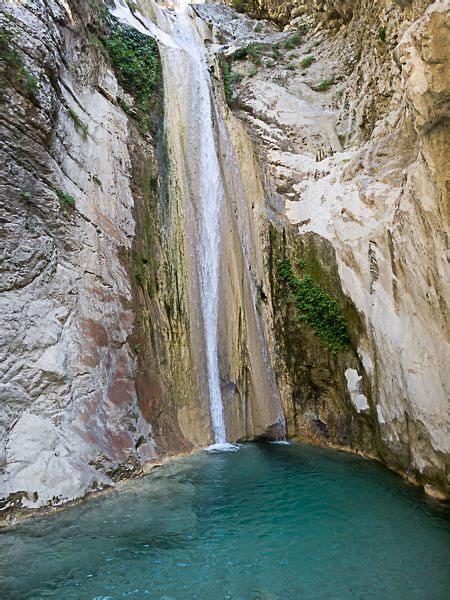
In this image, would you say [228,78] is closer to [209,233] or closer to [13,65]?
[209,233]

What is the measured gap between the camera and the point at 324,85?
14742 mm

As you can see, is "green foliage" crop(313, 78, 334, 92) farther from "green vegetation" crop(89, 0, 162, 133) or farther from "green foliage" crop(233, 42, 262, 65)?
"green vegetation" crop(89, 0, 162, 133)

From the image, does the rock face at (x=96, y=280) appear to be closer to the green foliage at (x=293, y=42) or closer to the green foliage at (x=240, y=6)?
the green foliage at (x=293, y=42)

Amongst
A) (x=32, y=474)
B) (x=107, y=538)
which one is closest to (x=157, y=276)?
(x=32, y=474)

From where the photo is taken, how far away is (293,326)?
37.8ft

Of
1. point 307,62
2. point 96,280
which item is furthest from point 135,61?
point 96,280

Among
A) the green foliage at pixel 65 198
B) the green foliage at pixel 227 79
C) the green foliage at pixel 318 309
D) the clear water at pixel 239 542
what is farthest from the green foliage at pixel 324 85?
the clear water at pixel 239 542

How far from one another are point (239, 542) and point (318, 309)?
638cm

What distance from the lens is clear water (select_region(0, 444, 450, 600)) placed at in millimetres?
4750

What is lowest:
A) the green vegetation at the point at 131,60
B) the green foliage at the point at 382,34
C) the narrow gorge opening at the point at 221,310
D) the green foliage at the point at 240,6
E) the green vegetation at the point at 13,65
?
the narrow gorge opening at the point at 221,310

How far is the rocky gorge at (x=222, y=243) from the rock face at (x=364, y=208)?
0.05 m

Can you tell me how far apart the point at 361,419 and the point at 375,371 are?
1.44m

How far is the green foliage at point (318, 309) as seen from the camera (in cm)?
1062

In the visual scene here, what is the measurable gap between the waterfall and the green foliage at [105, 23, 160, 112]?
1.60 ft
